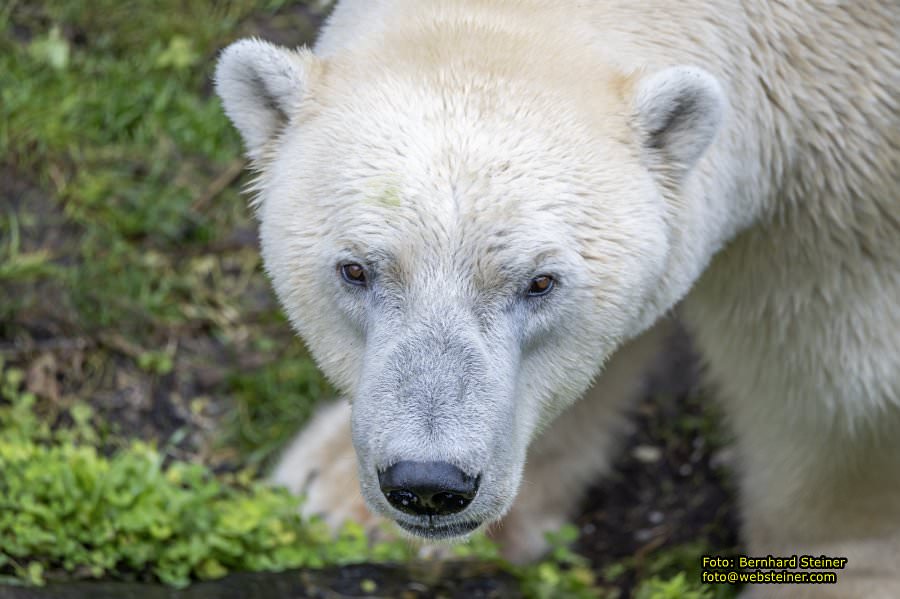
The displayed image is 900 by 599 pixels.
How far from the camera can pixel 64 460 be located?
3918 mm

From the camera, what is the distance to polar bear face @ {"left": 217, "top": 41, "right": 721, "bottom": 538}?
2.67m

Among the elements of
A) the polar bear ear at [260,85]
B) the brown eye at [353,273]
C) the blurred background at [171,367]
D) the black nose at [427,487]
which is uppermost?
the polar bear ear at [260,85]

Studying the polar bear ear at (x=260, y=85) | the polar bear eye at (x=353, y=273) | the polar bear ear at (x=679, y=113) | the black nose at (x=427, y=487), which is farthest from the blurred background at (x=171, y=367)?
the polar bear ear at (x=679, y=113)

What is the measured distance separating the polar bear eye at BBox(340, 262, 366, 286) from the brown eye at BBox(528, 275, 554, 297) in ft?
1.24

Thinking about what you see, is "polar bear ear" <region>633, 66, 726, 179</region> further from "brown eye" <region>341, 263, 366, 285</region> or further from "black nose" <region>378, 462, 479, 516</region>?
"black nose" <region>378, 462, 479, 516</region>

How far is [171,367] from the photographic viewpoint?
193 inches

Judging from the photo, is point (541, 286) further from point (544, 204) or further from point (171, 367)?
point (171, 367)

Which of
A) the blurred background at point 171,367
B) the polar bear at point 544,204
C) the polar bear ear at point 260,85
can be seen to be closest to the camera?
the polar bear at point 544,204

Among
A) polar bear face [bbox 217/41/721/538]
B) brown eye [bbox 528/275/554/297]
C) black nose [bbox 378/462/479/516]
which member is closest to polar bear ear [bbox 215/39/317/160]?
polar bear face [bbox 217/41/721/538]

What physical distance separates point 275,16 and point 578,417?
2.44 metres

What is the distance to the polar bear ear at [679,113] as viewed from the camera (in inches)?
112

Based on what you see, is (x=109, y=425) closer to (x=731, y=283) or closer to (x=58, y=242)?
(x=58, y=242)

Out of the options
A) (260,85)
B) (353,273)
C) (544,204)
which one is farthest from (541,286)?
(260,85)

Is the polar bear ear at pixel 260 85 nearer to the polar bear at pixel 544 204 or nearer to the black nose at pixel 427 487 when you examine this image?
the polar bear at pixel 544 204
